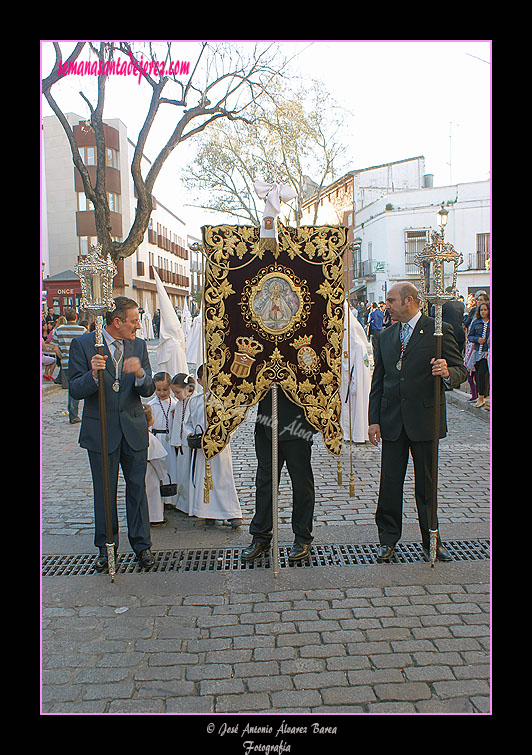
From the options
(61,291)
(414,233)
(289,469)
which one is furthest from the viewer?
(414,233)

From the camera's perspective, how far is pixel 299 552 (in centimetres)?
480

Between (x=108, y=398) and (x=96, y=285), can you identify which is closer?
(x=96, y=285)

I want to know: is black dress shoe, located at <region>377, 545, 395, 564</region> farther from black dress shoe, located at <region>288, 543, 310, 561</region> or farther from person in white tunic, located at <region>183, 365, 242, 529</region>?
person in white tunic, located at <region>183, 365, 242, 529</region>

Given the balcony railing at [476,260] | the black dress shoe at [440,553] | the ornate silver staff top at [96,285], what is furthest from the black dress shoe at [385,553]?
the balcony railing at [476,260]

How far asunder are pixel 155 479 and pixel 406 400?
7.99 ft

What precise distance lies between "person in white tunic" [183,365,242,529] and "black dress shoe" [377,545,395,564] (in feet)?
4.55

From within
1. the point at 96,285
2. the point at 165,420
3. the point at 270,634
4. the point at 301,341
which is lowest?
the point at 270,634

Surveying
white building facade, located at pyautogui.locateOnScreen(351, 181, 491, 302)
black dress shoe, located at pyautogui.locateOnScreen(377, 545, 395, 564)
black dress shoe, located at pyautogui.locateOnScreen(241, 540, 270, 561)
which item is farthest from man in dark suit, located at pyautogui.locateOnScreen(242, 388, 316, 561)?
white building facade, located at pyautogui.locateOnScreen(351, 181, 491, 302)

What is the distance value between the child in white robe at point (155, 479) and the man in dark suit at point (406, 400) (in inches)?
76.2

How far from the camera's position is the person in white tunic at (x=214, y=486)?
18.1ft

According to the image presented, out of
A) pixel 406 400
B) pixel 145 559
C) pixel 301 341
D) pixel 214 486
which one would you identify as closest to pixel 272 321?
pixel 301 341

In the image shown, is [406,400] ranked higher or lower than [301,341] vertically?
lower

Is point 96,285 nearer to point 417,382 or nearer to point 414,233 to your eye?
point 417,382
